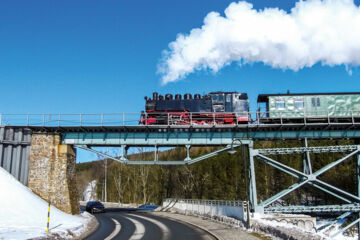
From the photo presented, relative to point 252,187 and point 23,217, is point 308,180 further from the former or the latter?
point 23,217

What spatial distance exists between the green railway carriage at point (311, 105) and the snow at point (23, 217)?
733 inches

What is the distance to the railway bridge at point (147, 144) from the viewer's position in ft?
77.5

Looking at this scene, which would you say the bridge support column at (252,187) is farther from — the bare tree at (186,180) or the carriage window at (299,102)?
the bare tree at (186,180)

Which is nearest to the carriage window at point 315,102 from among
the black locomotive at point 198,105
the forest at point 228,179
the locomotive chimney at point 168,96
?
the black locomotive at point 198,105

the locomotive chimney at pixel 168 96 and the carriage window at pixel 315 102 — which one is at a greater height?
the locomotive chimney at pixel 168 96

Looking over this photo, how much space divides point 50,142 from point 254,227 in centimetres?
1749

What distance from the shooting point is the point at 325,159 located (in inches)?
1822

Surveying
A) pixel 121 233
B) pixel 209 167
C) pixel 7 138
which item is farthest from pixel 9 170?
pixel 209 167

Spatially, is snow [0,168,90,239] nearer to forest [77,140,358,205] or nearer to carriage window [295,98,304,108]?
carriage window [295,98,304,108]

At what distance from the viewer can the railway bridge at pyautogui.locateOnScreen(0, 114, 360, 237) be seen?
930 inches

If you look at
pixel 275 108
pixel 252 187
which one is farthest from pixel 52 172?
pixel 275 108

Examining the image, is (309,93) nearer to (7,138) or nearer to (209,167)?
(7,138)

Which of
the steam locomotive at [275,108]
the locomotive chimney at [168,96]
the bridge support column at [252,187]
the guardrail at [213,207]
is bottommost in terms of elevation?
the guardrail at [213,207]

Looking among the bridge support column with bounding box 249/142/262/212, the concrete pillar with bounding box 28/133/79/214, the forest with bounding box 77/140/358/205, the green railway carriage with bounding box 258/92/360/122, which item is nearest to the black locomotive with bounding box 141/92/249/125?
the green railway carriage with bounding box 258/92/360/122
